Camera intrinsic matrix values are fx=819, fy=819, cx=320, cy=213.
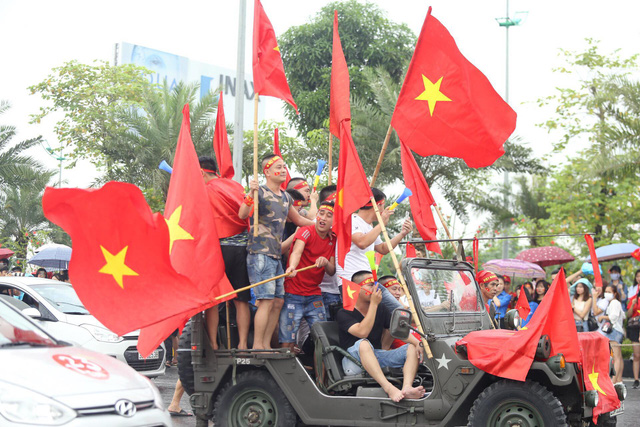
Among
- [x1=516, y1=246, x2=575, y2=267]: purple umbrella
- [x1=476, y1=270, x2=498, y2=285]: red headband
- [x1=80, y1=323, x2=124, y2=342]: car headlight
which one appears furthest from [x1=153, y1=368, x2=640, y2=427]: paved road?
[x1=516, y1=246, x2=575, y2=267]: purple umbrella

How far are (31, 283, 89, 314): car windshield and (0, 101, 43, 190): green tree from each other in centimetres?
1333

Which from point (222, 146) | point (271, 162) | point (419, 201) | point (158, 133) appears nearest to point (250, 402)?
point (271, 162)

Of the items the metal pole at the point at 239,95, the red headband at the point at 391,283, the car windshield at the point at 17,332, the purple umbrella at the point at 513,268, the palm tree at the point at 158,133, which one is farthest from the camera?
the palm tree at the point at 158,133

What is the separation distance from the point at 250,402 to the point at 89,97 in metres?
26.3

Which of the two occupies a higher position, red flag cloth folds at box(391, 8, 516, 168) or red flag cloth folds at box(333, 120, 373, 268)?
red flag cloth folds at box(391, 8, 516, 168)

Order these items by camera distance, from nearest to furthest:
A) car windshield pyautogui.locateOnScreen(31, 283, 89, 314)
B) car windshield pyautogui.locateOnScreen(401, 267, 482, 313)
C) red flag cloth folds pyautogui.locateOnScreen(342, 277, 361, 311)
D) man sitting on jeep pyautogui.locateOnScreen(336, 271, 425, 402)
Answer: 1. man sitting on jeep pyautogui.locateOnScreen(336, 271, 425, 402)
2. red flag cloth folds pyautogui.locateOnScreen(342, 277, 361, 311)
3. car windshield pyautogui.locateOnScreen(401, 267, 482, 313)
4. car windshield pyautogui.locateOnScreen(31, 283, 89, 314)

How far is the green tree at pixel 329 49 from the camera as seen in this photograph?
107ft

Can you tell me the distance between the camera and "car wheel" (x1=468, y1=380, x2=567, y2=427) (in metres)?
6.23

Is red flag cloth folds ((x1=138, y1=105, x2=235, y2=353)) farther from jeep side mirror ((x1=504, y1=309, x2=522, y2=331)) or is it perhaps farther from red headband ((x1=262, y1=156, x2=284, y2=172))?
jeep side mirror ((x1=504, y1=309, x2=522, y2=331))

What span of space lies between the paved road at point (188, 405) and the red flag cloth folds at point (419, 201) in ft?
10.7

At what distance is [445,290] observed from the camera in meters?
7.61

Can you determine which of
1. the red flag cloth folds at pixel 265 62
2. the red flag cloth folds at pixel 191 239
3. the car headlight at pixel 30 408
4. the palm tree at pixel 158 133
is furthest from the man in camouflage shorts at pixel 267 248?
the palm tree at pixel 158 133

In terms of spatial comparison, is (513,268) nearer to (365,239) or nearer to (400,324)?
(365,239)

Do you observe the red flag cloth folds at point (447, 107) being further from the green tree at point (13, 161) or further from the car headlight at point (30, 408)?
the green tree at point (13, 161)
